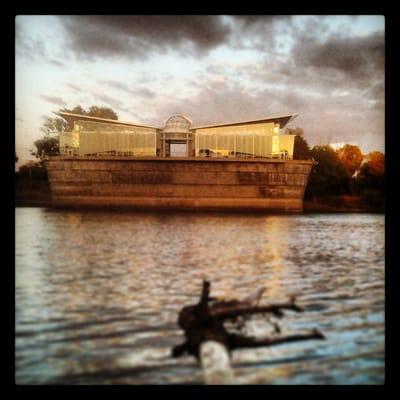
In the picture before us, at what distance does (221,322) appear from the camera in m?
8.30

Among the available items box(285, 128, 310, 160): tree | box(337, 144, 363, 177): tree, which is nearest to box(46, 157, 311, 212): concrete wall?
box(285, 128, 310, 160): tree

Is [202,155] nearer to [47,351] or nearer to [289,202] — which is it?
[289,202]

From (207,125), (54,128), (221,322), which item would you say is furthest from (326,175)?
(221,322)

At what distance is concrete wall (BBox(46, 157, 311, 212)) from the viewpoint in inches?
885

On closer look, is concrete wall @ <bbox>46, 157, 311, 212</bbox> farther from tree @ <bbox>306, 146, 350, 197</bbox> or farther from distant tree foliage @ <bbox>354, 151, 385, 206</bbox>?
distant tree foliage @ <bbox>354, 151, 385, 206</bbox>

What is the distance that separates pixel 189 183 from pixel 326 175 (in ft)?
25.1

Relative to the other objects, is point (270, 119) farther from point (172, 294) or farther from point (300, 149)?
point (172, 294)

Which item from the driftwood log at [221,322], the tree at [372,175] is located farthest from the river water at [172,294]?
the tree at [372,175]

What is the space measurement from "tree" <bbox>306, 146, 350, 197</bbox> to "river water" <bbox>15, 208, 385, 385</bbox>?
173 cm

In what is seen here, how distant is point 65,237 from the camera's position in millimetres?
14469

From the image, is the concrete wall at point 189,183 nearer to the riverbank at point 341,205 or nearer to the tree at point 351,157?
the riverbank at point 341,205
